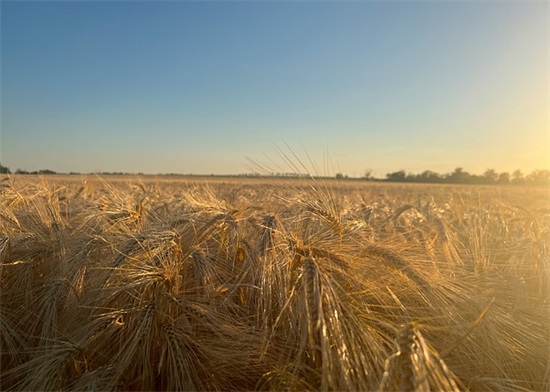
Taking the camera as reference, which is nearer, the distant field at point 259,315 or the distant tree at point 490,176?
the distant field at point 259,315

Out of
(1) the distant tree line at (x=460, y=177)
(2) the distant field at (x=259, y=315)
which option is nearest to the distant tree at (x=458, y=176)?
(1) the distant tree line at (x=460, y=177)

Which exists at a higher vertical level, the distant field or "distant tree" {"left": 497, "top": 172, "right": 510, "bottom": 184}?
"distant tree" {"left": 497, "top": 172, "right": 510, "bottom": 184}

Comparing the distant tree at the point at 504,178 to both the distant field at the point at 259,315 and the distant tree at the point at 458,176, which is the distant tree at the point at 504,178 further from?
the distant field at the point at 259,315

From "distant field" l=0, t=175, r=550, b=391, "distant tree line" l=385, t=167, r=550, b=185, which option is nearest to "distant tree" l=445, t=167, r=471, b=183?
"distant tree line" l=385, t=167, r=550, b=185

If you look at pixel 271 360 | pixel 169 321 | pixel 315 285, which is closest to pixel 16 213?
pixel 169 321

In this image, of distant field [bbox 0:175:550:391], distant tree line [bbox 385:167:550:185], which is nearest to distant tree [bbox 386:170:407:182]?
distant tree line [bbox 385:167:550:185]

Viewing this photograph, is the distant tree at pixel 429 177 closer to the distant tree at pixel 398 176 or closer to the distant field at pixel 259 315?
the distant tree at pixel 398 176

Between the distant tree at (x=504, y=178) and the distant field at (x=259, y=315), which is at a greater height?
the distant tree at (x=504, y=178)

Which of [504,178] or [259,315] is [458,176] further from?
[259,315]

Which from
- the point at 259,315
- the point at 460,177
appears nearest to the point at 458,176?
the point at 460,177

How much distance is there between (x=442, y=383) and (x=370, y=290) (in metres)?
0.67

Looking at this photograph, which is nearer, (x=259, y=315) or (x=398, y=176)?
(x=259, y=315)

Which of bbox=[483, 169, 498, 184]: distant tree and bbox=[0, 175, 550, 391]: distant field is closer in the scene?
bbox=[0, 175, 550, 391]: distant field

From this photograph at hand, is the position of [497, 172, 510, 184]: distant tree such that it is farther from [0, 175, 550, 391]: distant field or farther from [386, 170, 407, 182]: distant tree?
[0, 175, 550, 391]: distant field
